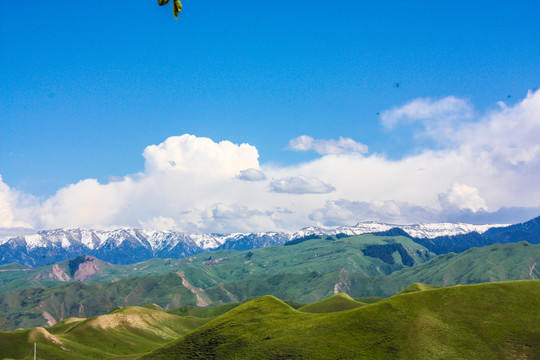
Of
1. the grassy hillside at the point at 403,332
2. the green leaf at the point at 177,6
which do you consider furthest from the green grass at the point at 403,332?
the green leaf at the point at 177,6

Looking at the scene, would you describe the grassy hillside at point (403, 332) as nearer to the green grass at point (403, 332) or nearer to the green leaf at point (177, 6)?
the green grass at point (403, 332)

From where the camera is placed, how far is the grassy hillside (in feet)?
383

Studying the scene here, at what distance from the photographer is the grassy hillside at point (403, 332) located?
11688cm

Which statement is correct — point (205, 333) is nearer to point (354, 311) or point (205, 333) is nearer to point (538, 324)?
point (354, 311)

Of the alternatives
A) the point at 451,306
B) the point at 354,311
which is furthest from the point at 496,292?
the point at 354,311

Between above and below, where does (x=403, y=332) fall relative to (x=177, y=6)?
below

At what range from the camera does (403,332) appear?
127 m

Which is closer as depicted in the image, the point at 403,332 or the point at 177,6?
the point at 177,6

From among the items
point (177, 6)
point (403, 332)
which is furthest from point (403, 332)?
point (177, 6)

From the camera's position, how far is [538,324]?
12250cm

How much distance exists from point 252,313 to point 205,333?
20552 mm

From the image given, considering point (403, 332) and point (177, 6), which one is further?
point (403, 332)

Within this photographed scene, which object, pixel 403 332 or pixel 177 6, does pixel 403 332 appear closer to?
pixel 403 332

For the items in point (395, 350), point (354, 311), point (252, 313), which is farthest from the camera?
point (252, 313)
